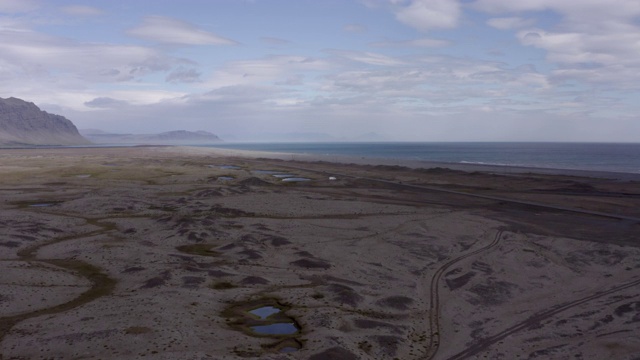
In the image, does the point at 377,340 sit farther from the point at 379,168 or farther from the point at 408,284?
the point at 379,168

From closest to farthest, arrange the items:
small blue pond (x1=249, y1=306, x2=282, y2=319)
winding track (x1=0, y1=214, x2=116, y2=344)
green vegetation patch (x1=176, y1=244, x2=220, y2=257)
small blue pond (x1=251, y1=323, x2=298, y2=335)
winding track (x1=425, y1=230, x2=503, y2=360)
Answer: winding track (x1=425, y1=230, x2=503, y2=360) < small blue pond (x1=251, y1=323, x2=298, y2=335) < winding track (x1=0, y1=214, x2=116, y2=344) < small blue pond (x1=249, y1=306, x2=282, y2=319) < green vegetation patch (x1=176, y1=244, x2=220, y2=257)

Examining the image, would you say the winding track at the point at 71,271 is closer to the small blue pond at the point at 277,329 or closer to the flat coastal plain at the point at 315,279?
the flat coastal plain at the point at 315,279

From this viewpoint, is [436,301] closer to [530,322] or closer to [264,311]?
[530,322]

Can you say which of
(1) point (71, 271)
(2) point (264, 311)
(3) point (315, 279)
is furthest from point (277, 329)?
(1) point (71, 271)

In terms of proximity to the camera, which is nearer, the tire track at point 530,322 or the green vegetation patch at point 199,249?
the tire track at point 530,322

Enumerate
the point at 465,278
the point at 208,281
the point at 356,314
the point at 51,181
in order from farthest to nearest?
the point at 51,181, the point at 465,278, the point at 208,281, the point at 356,314

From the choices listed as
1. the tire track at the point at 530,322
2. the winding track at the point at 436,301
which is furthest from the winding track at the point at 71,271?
the tire track at the point at 530,322

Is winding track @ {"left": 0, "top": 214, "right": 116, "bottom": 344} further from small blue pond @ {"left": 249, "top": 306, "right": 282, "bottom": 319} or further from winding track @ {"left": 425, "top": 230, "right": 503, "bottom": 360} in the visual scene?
winding track @ {"left": 425, "top": 230, "right": 503, "bottom": 360}

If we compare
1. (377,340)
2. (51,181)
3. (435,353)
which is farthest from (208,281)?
(51,181)

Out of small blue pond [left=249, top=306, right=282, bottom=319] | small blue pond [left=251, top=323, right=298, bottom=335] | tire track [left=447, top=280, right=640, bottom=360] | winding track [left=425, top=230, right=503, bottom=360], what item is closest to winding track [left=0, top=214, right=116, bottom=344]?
small blue pond [left=249, top=306, right=282, bottom=319]
